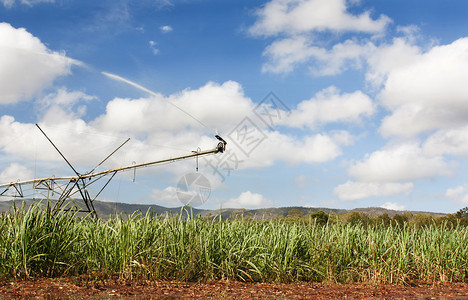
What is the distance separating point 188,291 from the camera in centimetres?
645

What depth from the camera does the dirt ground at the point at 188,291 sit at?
19.9 ft

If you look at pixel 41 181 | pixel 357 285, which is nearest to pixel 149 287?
pixel 357 285

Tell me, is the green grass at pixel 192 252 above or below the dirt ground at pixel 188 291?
above

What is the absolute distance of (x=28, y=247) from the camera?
7.10 m

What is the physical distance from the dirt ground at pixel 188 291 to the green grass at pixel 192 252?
435 mm

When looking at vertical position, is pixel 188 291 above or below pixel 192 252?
below

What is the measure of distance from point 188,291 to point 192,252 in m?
1.10

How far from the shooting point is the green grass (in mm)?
7262

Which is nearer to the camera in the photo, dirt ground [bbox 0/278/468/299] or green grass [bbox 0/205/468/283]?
dirt ground [bbox 0/278/468/299]

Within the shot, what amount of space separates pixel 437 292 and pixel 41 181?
23.4 meters

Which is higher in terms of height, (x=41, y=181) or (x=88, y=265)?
(x=41, y=181)

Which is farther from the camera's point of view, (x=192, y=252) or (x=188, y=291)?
(x=192, y=252)

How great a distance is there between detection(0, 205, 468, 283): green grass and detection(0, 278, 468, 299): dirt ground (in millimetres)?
435

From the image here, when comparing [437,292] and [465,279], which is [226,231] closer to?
[437,292]
